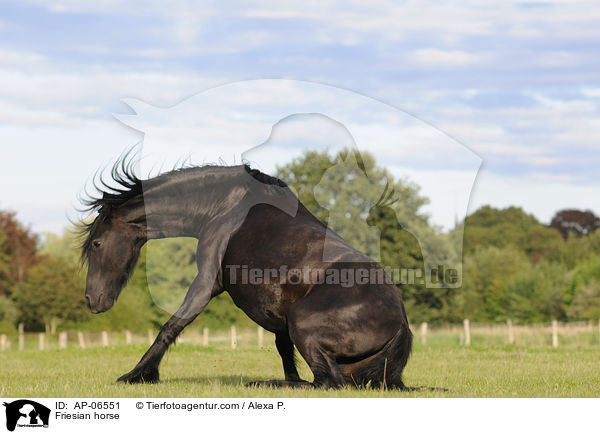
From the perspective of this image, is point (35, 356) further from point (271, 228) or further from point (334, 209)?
point (271, 228)

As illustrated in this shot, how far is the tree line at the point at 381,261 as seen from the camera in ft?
33.0

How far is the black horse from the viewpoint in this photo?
764 cm

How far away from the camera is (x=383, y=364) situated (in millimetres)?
7809

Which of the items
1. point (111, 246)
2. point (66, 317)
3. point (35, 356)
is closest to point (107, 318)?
point (66, 317)

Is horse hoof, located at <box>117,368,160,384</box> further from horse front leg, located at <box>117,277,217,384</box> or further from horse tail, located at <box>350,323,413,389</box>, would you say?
horse tail, located at <box>350,323,413,389</box>

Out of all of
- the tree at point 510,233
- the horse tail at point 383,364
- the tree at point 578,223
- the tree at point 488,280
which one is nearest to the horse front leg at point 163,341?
the horse tail at point 383,364

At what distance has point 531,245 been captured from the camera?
7694cm

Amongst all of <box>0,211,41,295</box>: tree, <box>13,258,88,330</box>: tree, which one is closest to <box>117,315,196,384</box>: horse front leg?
<box>13,258,88,330</box>: tree

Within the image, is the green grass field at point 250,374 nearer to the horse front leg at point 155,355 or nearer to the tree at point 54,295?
the horse front leg at point 155,355

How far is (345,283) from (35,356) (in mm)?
13262

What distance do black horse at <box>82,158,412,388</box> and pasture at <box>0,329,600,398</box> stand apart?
1.57ft

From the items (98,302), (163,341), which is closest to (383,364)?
(163,341)
